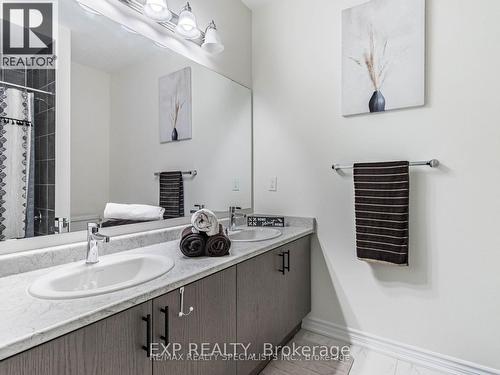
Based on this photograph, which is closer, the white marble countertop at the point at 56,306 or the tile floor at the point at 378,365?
the white marble countertop at the point at 56,306

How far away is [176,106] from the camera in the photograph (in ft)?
5.68

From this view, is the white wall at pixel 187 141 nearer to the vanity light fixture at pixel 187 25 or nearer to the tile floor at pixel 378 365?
the vanity light fixture at pixel 187 25

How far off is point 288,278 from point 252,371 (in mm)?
549

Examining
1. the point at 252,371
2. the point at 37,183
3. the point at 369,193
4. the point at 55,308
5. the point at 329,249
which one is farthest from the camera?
the point at 329,249

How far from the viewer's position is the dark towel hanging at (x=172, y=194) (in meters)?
1.69

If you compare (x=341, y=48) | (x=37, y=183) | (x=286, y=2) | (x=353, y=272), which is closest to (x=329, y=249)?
(x=353, y=272)

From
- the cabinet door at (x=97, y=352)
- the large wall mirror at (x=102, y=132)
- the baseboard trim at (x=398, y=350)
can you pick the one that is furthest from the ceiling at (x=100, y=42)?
the baseboard trim at (x=398, y=350)

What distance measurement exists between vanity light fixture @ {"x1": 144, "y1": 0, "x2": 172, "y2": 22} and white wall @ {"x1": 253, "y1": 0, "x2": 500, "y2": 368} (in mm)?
960

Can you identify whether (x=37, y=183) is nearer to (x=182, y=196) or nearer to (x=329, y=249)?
(x=182, y=196)

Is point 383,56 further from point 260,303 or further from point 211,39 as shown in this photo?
point 260,303

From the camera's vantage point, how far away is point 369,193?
1.75 m

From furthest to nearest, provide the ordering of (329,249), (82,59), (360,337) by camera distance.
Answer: (329,249), (360,337), (82,59)

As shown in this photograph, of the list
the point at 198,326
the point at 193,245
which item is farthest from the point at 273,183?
the point at 198,326

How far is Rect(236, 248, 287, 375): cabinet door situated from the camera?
4.56ft
